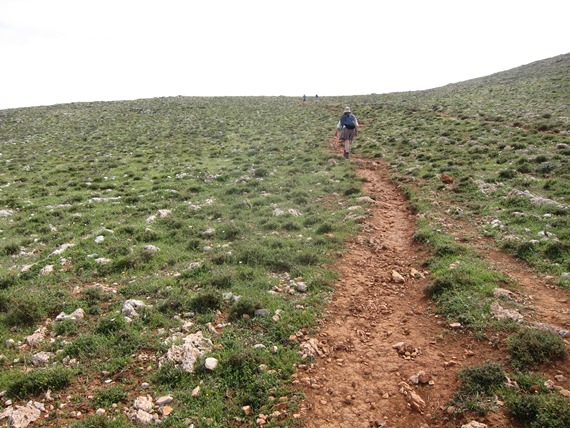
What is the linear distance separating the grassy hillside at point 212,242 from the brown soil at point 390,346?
0.51 metres

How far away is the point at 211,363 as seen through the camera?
691 centimetres

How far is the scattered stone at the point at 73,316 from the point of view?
8.29m

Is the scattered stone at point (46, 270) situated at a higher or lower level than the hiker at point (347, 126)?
lower

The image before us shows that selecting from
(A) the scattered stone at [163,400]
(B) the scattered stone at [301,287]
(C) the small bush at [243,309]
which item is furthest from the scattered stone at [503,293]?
(A) the scattered stone at [163,400]

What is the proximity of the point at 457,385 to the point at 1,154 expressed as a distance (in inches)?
1421

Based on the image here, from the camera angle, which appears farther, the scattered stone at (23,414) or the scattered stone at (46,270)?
the scattered stone at (46,270)

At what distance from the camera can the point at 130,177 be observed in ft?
72.1

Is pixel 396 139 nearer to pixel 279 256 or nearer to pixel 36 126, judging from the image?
pixel 279 256

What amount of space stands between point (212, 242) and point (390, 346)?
7032 mm

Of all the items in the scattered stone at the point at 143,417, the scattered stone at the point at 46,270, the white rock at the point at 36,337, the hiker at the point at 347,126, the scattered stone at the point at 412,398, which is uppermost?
the hiker at the point at 347,126

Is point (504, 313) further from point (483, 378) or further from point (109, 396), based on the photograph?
point (109, 396)

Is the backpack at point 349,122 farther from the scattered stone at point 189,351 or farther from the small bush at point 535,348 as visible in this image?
the scattered stone at point 189,351

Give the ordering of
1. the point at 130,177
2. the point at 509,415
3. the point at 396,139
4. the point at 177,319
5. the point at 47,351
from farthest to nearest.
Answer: the point at 396,139 < the point at 130,177 < the point at 177,319 < the point at 47,351 < the point at 509,415

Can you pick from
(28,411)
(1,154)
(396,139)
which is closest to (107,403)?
(28,411)
